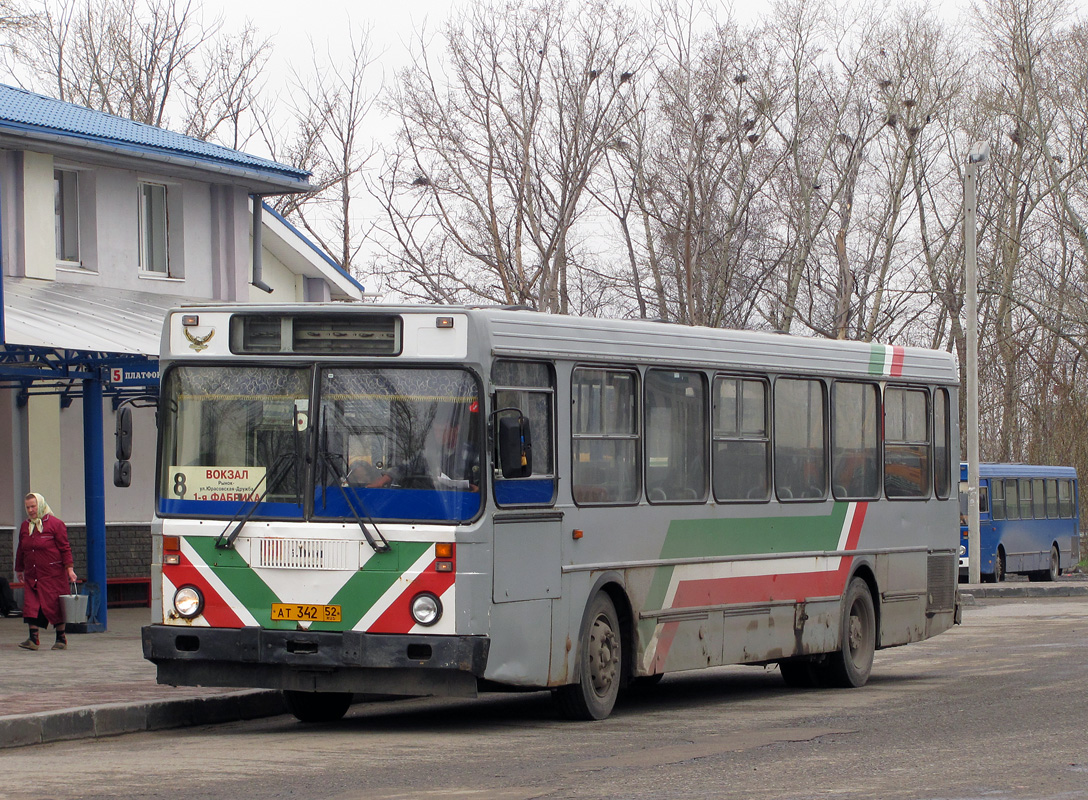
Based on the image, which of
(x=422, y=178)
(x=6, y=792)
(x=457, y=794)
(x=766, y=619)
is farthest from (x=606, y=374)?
(x=422, y=178)

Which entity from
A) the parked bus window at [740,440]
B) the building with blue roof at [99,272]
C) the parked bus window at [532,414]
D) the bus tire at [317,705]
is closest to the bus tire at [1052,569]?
the building with blue roof at [99,272]

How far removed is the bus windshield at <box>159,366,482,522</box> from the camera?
11039 millimetres

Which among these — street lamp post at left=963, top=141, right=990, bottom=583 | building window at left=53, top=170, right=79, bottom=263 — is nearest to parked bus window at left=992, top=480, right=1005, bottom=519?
street lamp post at left=963, top=141, right=990, bottom=583

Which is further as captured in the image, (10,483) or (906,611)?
(10,483)

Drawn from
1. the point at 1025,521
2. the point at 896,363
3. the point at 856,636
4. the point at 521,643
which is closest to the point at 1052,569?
the point at 1025,521

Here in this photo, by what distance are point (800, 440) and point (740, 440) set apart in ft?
3.28

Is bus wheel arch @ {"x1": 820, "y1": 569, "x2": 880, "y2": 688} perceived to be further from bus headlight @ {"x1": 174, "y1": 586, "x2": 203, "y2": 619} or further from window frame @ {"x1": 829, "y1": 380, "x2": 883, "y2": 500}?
bus headlight @ {"x1": 174, "y1": 586, "x2": 203, "y2": 619}

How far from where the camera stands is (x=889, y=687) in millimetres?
15414

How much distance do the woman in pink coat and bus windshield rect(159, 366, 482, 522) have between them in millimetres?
6171

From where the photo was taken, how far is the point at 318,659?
11039 mm

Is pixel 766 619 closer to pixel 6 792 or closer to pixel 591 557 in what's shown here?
pixel 591 557

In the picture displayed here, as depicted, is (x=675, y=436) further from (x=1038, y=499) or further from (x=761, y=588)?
(x=1038, y=499)

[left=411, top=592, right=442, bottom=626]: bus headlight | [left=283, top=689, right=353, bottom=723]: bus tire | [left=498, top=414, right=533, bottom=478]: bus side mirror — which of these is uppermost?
[left=498, top=414, right=533, bottom=478]: bus side mirror

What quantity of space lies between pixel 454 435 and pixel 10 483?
Answer: 13772 millimetres
